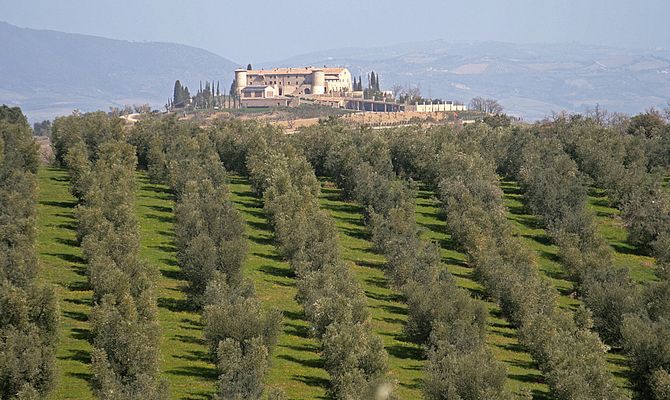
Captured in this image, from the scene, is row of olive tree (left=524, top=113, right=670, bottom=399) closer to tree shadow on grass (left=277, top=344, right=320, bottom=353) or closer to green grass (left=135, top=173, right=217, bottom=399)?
tree shadow on grass (left=277, top=344, right=320, bottom=353)

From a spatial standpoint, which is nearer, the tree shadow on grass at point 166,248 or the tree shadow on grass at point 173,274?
the tree shadow on grass at point 173,274

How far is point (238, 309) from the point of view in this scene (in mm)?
50156

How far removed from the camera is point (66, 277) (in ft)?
208

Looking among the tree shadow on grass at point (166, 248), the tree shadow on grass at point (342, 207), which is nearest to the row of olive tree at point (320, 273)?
the tree shadow on grass at point (342, 207)

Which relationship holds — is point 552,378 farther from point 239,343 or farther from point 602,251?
point 602,251

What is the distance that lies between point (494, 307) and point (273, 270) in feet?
48.0

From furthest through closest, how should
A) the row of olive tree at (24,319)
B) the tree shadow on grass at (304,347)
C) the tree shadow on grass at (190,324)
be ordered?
the tree shadow on grass at (190,324) < the tree shadow on grass at (304,347) < the row of olive tree at (24,319)

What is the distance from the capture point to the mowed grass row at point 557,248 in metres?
73.2

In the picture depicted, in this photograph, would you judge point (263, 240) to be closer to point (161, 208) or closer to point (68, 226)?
point (161, 208)

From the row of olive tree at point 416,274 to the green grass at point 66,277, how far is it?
14990 mm

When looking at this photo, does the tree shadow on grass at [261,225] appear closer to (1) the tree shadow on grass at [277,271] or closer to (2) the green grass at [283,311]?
(2) the green grass at [283,311]

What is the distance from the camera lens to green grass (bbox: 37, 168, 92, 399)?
46.4 metres

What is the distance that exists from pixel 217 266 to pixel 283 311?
5789 mm

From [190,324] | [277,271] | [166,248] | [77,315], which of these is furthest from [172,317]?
[166,248]
